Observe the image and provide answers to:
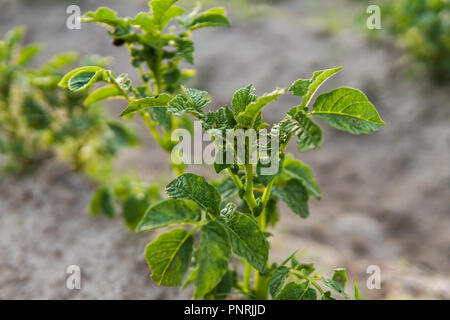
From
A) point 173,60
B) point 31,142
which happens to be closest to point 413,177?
point 173,60

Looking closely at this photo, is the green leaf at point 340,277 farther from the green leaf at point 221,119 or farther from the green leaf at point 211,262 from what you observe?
the green leaf at point 221,119

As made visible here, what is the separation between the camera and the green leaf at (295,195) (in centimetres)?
129

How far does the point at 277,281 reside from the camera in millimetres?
1158

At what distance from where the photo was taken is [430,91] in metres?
3.41

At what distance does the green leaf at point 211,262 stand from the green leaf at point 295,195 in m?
0.38

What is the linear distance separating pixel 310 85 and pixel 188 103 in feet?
1.06

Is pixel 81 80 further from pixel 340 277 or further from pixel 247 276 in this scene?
pixel 340 277

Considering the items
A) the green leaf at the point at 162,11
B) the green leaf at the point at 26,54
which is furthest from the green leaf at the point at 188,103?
the green leaf at the point at 26,54

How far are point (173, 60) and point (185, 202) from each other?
2.08ft

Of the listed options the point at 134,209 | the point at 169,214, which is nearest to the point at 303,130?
the point at 169,214

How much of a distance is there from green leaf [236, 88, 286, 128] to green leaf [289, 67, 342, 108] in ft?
0.49

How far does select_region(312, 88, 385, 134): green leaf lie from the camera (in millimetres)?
994

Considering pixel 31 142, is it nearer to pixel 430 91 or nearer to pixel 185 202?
pixel 185 202

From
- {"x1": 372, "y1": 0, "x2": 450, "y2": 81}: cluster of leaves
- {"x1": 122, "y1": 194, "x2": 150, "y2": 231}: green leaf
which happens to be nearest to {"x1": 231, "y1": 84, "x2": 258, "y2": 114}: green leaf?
{"x1": 122, "y1": 194, "x2": 150, "y2": 231}: green leaf
